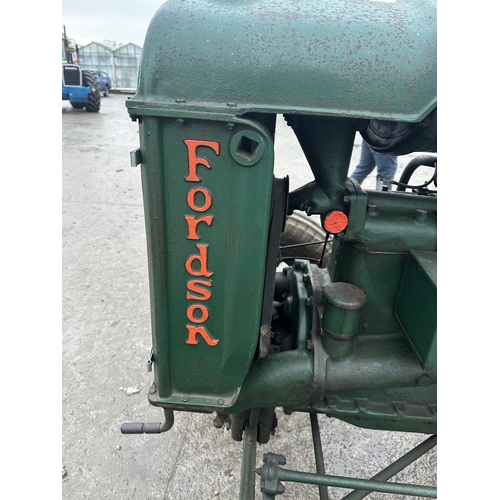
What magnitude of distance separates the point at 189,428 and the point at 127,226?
2.62 m

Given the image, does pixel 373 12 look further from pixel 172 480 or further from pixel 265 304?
pixel 172 480

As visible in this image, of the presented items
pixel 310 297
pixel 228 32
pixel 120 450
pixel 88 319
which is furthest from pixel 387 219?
pixel 88 319

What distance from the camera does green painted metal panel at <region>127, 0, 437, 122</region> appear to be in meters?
0.91

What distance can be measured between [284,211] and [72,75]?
12100 millimetres

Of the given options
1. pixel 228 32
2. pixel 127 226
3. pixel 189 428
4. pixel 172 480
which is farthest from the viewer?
pixel 127 226

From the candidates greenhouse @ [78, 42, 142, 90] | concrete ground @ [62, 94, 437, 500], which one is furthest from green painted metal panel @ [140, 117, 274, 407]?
greenhouse @ [78, 42, 142, 90]

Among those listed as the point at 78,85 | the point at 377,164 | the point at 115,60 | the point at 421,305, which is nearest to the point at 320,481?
the point at 421,305

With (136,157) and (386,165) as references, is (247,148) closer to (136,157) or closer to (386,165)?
(136,157)

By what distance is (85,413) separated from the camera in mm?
2090

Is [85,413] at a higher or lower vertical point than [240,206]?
lower

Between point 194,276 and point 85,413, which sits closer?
point 194,276

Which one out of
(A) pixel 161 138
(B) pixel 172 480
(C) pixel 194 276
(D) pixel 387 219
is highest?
(A) pixel 161 138

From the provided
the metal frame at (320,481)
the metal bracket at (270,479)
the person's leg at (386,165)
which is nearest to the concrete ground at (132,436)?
the metal frame at (320,481)

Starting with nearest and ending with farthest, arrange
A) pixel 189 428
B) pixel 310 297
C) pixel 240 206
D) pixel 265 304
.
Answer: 1. pixel 240 206
2. pixel 265 304
3. pixel 310 297
4. pixel 189 428
